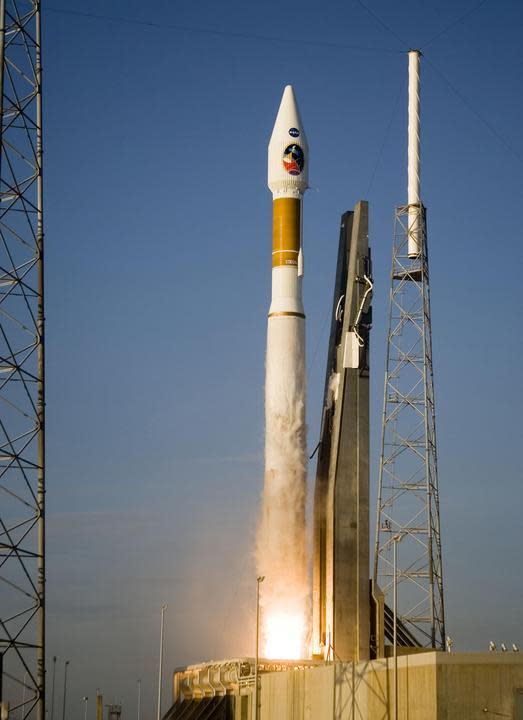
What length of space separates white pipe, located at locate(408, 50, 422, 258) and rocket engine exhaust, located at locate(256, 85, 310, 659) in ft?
21.1

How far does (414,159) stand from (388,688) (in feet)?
104

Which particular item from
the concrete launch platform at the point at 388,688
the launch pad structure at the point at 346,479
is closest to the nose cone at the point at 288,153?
the launch pad structure at the point at 346,479

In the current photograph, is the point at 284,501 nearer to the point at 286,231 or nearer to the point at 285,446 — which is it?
the point at 285,446

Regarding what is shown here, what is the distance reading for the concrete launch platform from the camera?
46.4 metres

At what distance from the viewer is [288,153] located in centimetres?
6850

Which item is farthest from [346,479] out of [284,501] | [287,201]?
[287,201]

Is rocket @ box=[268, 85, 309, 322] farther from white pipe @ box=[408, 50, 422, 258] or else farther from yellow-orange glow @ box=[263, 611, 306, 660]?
yellow-orange glow @ box=[263, 611, 306, 660]

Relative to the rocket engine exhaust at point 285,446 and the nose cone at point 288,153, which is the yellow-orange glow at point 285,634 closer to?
the rocket engine exhaust at point 285,446

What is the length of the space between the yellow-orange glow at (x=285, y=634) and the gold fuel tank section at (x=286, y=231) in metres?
17.7

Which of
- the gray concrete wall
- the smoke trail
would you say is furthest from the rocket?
the gray concrete wall

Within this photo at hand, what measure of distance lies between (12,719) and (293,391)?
21.2m

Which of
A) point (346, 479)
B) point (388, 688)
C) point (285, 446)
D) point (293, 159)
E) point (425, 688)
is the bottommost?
point (425, 688)

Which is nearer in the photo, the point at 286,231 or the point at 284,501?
the point at 284,501

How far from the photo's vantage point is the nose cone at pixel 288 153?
68062mm
